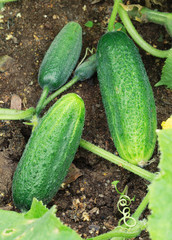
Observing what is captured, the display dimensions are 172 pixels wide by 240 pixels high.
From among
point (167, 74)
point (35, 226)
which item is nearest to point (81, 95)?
point (167, 74)

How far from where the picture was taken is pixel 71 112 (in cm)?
234

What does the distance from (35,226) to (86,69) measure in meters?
1.53

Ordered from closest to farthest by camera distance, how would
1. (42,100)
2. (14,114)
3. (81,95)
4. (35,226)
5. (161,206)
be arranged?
(161,206), (35,226), (14,114), (42,100), (81,95)

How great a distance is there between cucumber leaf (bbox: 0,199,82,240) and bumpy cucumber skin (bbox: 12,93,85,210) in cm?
43

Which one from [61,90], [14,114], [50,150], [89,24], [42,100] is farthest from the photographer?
[89,24]

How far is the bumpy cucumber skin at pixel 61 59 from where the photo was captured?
276 centimetres

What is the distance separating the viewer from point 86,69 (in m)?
2.90

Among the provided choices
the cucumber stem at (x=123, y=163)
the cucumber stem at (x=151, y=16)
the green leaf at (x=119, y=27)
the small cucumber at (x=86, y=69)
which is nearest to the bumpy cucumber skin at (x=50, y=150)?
the cucumber stem at (x=123, y=163)

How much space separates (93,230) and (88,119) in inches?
33.7

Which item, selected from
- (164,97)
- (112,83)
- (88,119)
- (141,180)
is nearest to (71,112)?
(112,83)

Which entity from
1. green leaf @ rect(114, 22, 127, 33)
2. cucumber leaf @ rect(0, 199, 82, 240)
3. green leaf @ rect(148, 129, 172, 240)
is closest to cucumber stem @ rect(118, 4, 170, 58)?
green leaf @ rect(114, 22, 127, 33)

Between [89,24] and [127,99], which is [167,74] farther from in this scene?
[89,24]

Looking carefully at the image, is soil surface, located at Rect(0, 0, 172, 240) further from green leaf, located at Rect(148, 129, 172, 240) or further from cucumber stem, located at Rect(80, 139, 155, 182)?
green leaf, located at Rect(148, 129, 172, 240)

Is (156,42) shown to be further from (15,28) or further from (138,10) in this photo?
(15,28)
